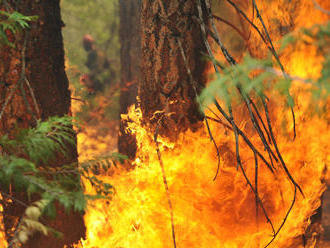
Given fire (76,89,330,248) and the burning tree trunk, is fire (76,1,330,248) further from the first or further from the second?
the burning tree trunk

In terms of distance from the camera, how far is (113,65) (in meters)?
14.1

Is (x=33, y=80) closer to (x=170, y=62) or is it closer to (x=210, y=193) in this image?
(x=170, y=62)

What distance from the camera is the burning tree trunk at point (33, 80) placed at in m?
2.77

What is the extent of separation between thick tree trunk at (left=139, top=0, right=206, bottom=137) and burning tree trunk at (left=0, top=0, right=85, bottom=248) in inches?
29.9

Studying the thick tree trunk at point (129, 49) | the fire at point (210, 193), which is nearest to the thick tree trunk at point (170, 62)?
the fire at point (210, 193)

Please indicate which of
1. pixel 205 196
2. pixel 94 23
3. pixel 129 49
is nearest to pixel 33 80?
pixel 205 196

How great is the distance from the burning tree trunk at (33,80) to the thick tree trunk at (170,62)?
760mm

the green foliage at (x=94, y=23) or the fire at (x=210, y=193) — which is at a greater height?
the green foliage at (x=94, y=23)

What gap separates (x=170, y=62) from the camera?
321 cm

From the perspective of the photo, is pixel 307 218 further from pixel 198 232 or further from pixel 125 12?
pixel 125 12

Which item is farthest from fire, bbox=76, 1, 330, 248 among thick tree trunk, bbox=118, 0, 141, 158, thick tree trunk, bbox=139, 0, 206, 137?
thick tree trunk, bbox=118, 0, 141, 158

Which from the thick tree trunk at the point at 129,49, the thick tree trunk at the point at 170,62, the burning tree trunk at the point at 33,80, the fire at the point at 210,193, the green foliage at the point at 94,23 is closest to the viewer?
the burning tree trunk at the point at 33,80

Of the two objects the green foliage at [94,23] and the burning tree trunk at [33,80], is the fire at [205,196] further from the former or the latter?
the green foliage at [94,23]

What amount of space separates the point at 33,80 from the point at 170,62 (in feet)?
3.86
